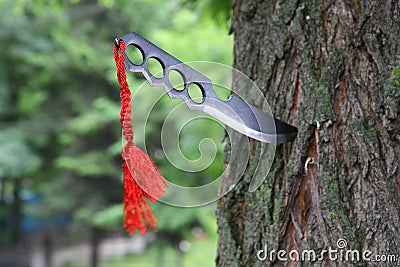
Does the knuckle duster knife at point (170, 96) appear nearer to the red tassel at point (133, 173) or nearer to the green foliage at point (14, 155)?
the red tassel at point (133, 173)

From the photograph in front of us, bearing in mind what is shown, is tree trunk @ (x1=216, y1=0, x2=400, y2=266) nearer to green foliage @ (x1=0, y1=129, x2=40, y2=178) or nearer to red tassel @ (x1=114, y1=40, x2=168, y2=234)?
red tassel @ (x1=114, y1=40, x2=168, y2=234)

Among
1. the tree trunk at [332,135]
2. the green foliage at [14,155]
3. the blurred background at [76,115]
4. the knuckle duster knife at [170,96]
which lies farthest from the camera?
the green foliage at [14,155]

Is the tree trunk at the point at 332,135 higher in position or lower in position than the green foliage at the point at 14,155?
lower

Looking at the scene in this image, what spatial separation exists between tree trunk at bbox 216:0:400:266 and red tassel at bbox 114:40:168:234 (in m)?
0.35

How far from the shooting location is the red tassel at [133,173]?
1354 millimetres

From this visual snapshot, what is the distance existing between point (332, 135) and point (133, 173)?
576 mm

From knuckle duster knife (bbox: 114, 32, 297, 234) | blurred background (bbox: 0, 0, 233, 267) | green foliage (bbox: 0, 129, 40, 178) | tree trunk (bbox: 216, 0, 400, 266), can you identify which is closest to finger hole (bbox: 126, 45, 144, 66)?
knuckle duster knife (bbox: 114, 32, 297, 234)

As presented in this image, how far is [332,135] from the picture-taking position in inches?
58.9

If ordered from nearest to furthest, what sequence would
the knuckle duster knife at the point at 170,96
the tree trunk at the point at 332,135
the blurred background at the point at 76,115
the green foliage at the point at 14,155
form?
the knuckle duster knife at the point at 170,96 < the tree trunk at the point at 332,135 < the blurred background at the point at 76,115 < the green foliage at the point at 14,155

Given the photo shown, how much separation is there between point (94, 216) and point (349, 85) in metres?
9.19

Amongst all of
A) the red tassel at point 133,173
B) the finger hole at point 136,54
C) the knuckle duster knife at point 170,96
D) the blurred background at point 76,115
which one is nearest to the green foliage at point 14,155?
the blurred background at point 76,115

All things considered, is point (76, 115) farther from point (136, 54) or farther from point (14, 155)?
point (136, 54)

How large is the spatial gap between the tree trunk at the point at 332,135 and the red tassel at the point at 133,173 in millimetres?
351

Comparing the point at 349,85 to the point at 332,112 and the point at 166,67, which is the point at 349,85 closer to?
the point at 332,112
